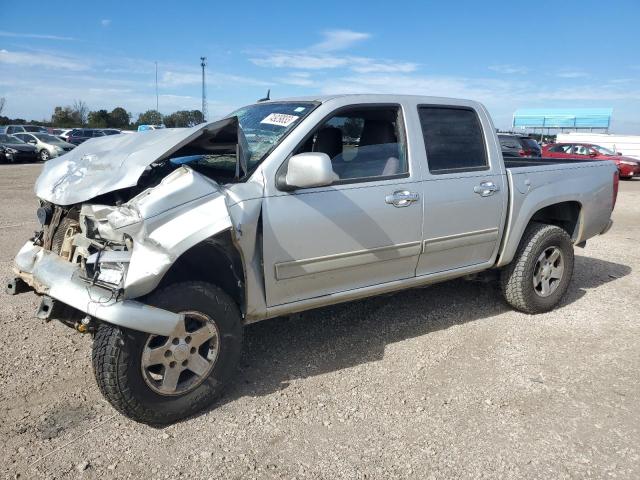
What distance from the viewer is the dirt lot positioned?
2686 millimetres

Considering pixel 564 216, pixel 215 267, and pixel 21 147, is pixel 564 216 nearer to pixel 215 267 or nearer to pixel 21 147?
pixel 215 267

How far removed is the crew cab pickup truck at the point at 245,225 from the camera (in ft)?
9.09

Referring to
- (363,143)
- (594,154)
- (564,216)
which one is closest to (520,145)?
(594,154)

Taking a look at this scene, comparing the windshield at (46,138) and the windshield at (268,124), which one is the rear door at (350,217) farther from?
the windshield at (46,138)

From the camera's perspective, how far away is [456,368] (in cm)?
374

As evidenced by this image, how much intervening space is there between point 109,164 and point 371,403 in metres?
2.15

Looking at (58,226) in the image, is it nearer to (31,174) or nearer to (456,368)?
(456,368)

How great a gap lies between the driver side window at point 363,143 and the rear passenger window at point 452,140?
236mm

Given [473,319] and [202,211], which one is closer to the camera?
[202,211]

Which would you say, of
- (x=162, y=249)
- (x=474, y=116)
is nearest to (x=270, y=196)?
(x=162, y=249)

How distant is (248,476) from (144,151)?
1.86m

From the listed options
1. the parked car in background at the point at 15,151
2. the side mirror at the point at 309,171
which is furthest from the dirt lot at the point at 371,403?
the parked car in background at the point at 15,151

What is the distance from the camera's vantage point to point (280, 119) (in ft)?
11.7

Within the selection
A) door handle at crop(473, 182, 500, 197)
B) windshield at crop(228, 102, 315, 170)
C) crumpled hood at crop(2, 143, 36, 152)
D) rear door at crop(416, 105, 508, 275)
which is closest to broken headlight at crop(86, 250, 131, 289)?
windshield at crop(228, 102, 315, 170)
